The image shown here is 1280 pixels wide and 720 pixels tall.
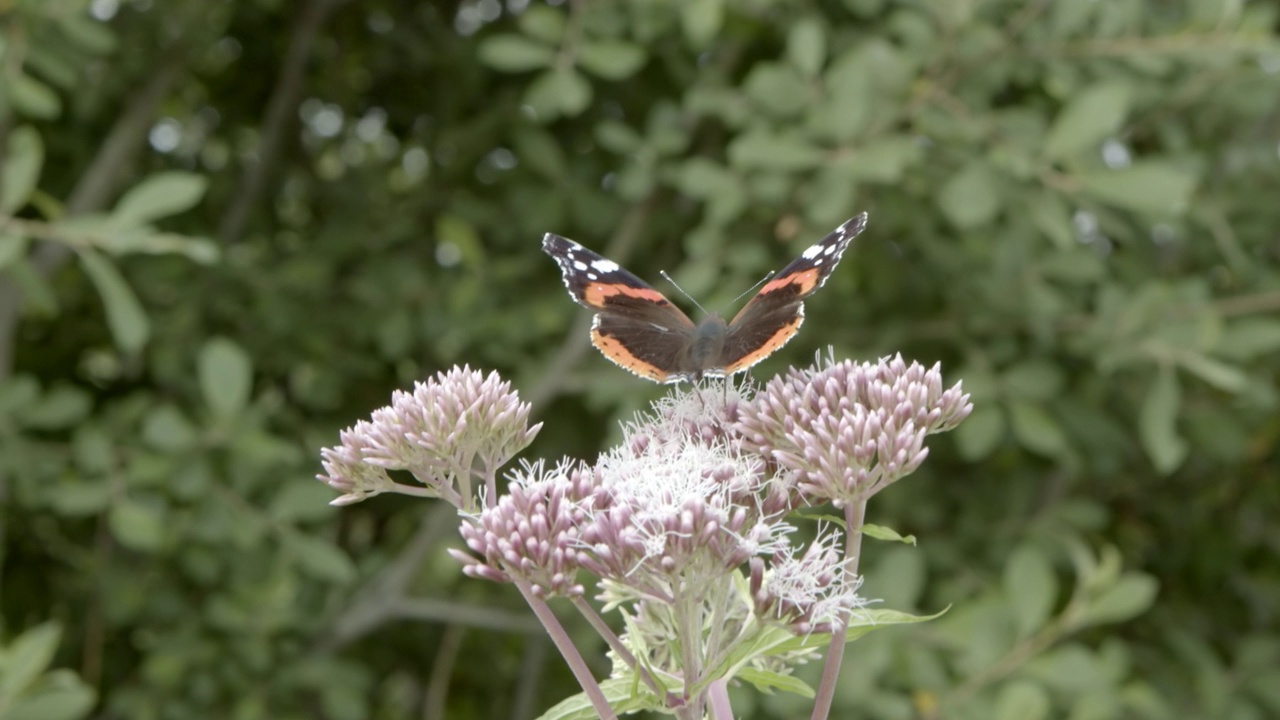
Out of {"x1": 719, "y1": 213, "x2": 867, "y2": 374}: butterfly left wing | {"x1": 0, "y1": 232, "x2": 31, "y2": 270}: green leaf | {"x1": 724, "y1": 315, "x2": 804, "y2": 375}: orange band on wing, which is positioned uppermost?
{"x1": 0, "y1": 232, "x2": 31, "y2": 270}: green leaf

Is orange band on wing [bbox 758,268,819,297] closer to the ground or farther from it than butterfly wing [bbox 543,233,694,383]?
closer to the ground

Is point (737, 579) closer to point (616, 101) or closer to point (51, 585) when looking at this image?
point (616, 101)

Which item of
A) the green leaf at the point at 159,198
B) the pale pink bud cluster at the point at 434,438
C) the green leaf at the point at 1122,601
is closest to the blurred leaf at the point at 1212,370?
the green leaf at the point at 1122,601

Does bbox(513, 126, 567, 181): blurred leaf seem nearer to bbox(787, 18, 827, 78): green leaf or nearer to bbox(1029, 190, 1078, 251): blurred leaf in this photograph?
bbox(787, 18, 827, 78): green leaf

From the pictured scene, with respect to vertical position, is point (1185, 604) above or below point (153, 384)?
below

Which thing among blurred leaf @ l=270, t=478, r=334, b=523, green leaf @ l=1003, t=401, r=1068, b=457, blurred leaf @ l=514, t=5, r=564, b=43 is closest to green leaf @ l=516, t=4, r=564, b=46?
blurred leaf @ l=514, t=5, r=564, b=43

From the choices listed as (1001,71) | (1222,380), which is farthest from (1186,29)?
(1222,380)

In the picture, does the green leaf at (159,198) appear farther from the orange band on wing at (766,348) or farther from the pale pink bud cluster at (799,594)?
the pale pink bud cluster at (799,594)
